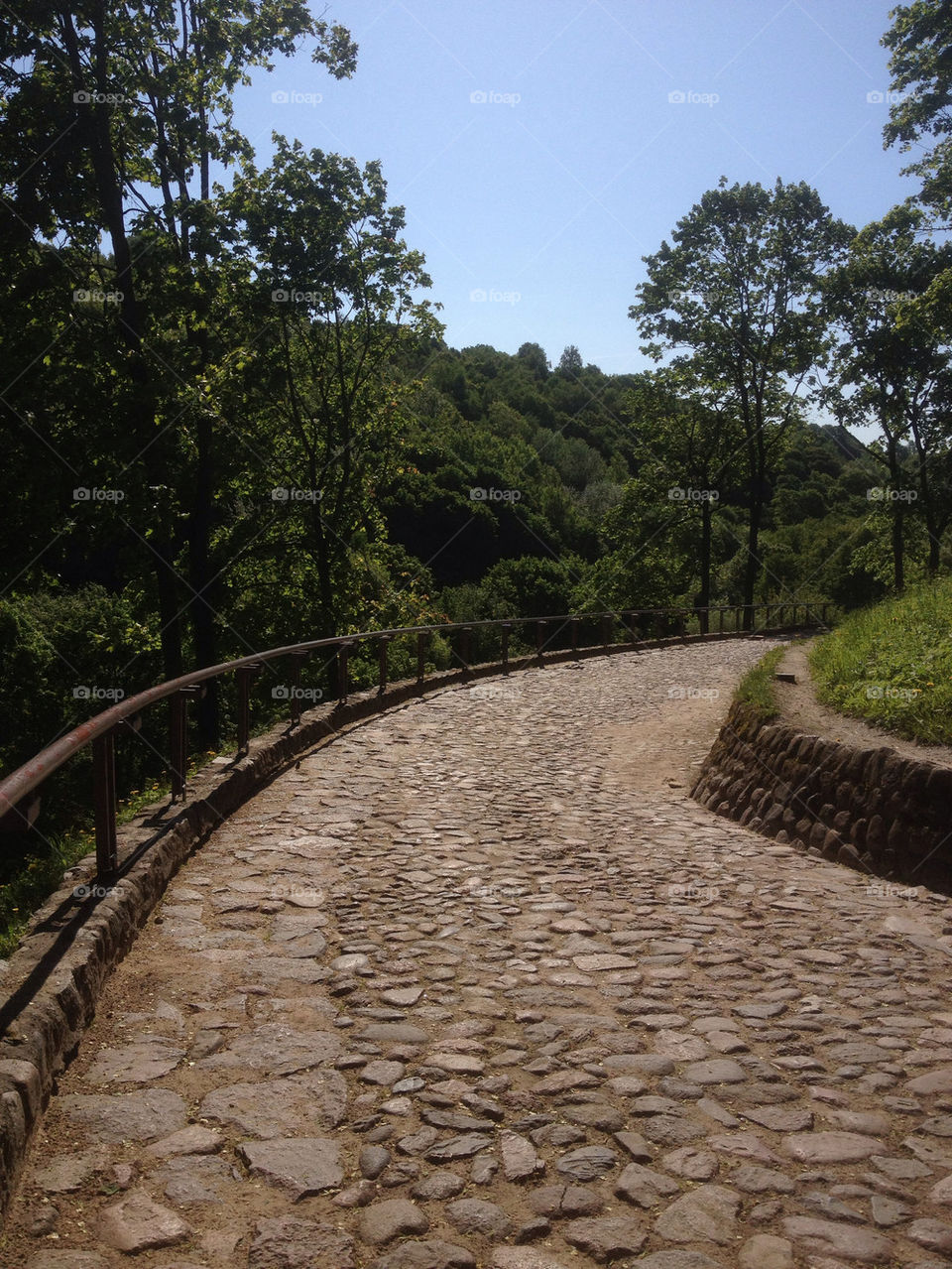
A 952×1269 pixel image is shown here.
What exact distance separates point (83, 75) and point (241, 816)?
577 inches

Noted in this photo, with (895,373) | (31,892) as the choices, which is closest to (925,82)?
(895,373)

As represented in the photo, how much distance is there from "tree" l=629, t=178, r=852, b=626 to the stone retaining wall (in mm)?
26801

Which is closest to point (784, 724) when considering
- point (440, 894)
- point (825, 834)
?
point (825, 834)

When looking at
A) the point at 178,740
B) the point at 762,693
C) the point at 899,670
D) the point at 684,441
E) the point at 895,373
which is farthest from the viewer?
the point at 684,441

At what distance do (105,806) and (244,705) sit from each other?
3734 millimetres

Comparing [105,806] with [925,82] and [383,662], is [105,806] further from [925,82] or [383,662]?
[925,82]

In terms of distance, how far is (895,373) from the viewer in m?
31.7

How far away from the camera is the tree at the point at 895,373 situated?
3022 cm

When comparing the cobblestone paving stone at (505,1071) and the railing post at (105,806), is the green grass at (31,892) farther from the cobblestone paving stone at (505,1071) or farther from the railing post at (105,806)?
the cobblestone paving stone at (505,1071)

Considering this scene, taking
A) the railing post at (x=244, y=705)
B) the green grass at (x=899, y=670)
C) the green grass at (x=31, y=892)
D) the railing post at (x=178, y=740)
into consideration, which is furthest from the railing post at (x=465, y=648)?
the green grass at (x=31, y=892)

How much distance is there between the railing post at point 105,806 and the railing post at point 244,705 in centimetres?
347

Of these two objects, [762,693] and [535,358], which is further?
[535,358]

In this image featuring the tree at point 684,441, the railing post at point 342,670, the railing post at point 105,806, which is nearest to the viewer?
the railing post at point 105,806

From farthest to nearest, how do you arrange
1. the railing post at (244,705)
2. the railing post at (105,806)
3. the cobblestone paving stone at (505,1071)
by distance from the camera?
1. the railing post at (244,705)
2. the railing post at (105,806)
3. the cobblestone paving stone at (505,1071)
